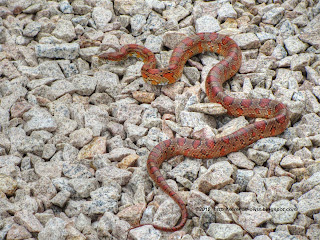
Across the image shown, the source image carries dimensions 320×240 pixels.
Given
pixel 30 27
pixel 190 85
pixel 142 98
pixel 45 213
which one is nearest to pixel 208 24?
pixel 190 85

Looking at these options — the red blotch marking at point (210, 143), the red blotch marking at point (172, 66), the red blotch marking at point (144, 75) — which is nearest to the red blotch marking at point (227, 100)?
the red blotch marking at point (210, 143)

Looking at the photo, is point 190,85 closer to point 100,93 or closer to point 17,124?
point 100,93

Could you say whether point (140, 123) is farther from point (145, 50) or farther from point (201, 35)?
point (201, 35)

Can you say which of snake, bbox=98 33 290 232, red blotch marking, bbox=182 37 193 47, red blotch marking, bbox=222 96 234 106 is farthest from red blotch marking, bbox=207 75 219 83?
red blotch marking, bbox=182 37 193 47

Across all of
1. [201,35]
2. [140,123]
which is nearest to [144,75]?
[140,123]

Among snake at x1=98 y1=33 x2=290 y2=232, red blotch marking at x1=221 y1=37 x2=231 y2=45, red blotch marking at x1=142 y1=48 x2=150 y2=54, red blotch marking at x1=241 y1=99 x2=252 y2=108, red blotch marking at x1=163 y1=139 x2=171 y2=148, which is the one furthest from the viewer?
red blotch marking at x1=142 y1=48 x2=150 y2=54

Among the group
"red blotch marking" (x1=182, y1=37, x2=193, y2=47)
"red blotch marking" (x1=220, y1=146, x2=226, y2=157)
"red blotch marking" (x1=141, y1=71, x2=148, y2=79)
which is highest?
"red blotch marking" (x1=182, y1=37, x2=193, y2=47)

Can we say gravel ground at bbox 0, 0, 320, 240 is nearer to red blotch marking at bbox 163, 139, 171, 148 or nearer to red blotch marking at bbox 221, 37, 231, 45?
red blotch marking at bbox 163, 139, 171, 148
